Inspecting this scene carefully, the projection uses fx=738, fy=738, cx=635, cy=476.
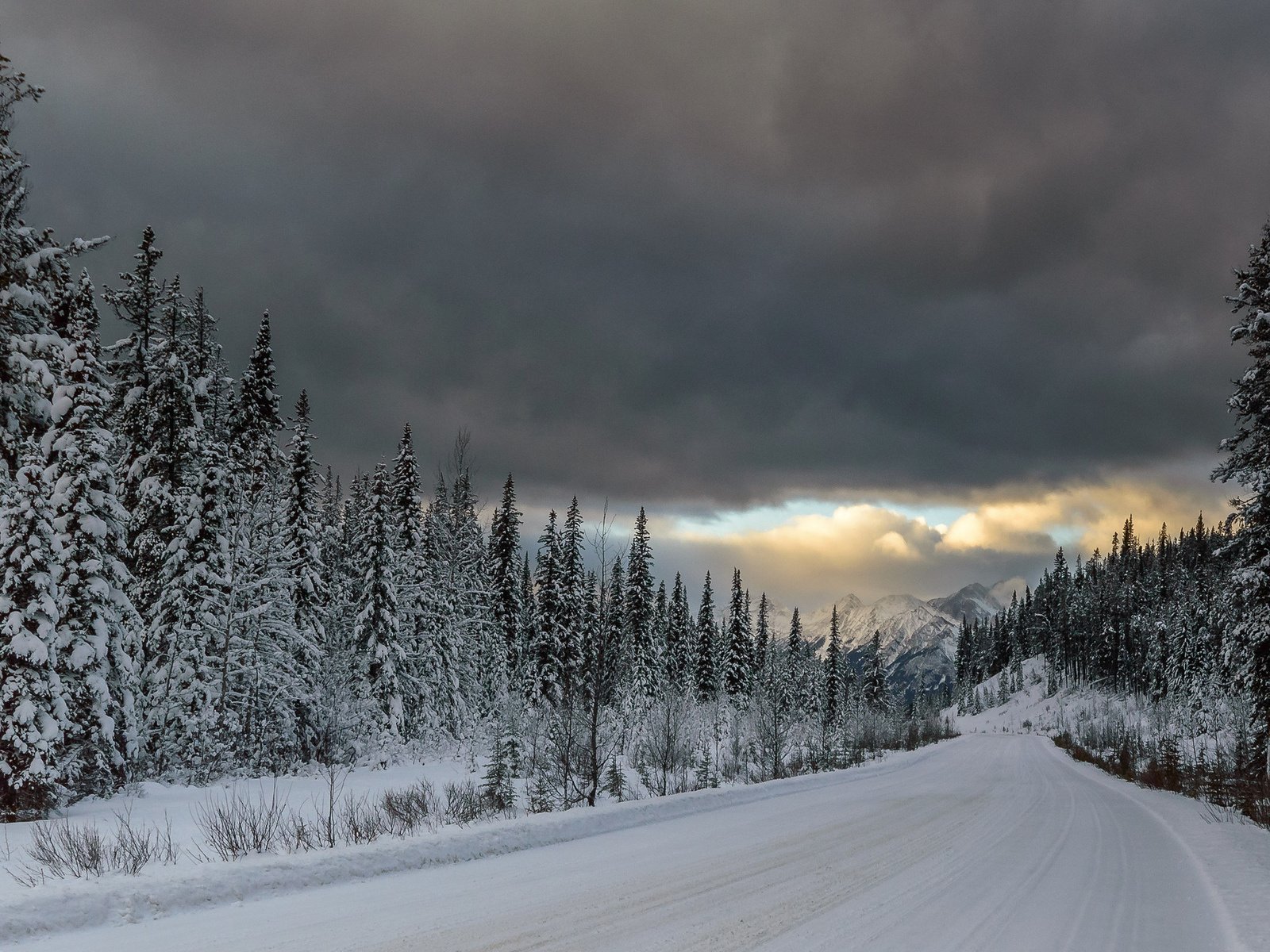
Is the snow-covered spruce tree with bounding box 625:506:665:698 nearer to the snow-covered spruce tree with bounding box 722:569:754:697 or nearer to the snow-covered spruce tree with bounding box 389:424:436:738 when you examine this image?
the snow-covered spruce tree with bounding box 722:569:754:697

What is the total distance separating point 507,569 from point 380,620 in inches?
601

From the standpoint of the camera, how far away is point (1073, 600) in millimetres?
135125

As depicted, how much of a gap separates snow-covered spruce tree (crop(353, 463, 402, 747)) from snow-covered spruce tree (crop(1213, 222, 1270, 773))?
32.9m

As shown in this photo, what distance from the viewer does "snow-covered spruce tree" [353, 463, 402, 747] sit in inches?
1366

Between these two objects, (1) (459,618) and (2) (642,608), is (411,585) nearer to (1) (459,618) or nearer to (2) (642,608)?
(1) (459,618)

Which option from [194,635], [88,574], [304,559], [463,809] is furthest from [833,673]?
[88,574]

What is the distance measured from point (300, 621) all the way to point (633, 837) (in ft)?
84.5

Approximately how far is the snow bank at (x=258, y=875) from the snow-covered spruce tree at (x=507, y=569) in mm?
37375

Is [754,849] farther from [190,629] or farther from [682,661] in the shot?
[682,661]

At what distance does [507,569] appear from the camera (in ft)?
165

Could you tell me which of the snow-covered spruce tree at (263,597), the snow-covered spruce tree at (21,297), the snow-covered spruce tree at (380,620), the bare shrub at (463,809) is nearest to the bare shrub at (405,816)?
the bare shrub at (463,809)

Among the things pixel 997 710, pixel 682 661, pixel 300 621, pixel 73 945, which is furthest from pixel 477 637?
pixel 997 710

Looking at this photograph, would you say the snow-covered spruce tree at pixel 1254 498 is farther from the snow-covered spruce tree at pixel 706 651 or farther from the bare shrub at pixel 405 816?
the snow-covered spruce tree at pixel 706 651

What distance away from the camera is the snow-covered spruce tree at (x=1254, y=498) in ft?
73.9
